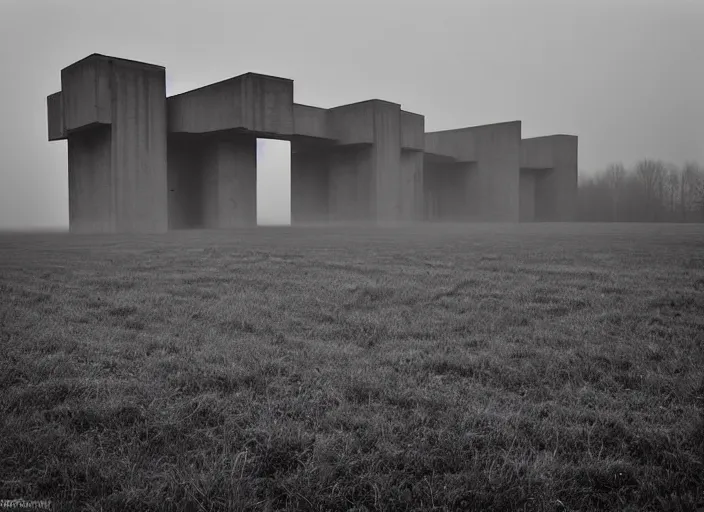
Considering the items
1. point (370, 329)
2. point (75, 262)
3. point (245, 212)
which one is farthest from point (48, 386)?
point (245, 212)

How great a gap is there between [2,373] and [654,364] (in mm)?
5027

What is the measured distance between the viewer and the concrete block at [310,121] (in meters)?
31.2

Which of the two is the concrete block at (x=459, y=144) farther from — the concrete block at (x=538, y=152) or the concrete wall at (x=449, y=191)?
the concrete block at (x=538, y=152)

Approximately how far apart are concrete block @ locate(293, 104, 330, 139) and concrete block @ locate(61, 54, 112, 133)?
9.94 meters

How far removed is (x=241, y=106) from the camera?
1053 inches

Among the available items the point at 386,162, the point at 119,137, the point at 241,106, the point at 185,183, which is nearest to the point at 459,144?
the point at 386,162

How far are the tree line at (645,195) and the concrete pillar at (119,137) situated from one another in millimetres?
43214

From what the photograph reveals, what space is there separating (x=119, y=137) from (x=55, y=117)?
Answer: 24.9ft

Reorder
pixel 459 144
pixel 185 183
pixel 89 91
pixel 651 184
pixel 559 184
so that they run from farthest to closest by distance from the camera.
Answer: pixel 651 184 → pixel 559 184 → pixel 459 144 → pixel 185 183 → pixel 89 91

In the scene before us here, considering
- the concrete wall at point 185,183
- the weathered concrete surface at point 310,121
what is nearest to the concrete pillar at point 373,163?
the weathered concrete surface at point 310,121

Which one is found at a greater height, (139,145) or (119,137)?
(119,137)

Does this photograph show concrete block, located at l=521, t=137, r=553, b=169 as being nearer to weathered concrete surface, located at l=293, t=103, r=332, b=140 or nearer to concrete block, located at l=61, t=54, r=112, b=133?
weathered concrete surface, located at l=293, t=103, r=332, b=140

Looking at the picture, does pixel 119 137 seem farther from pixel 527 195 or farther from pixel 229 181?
pixel 527 195

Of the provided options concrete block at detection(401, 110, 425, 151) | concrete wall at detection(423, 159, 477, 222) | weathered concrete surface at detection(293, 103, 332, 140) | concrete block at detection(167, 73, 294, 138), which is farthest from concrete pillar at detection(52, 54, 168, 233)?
concrete wall at detection(423, 159, 477, 222)
